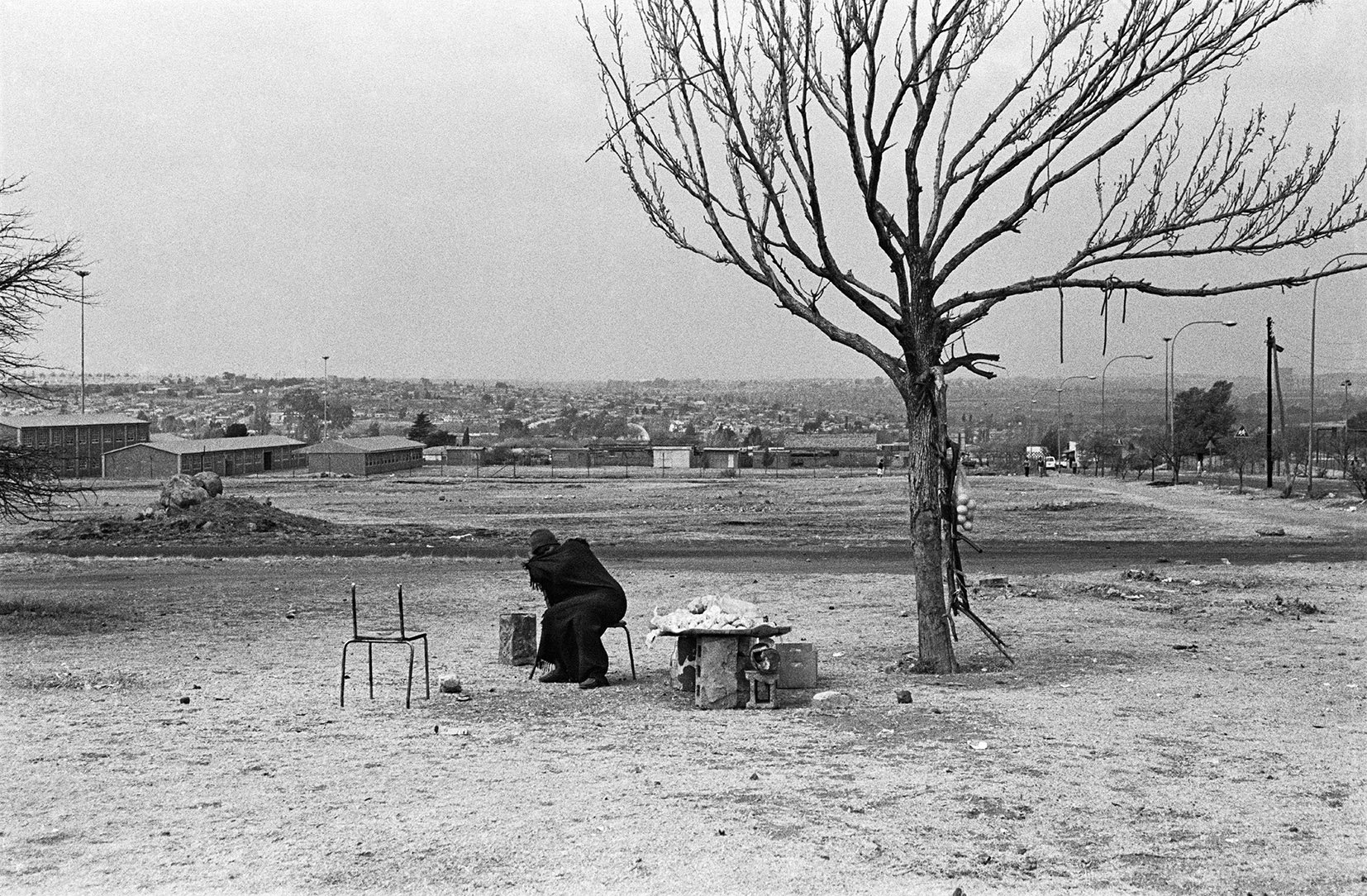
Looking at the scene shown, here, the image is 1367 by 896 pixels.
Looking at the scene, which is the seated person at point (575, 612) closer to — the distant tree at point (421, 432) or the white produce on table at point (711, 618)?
the white produce on table at point (711, 618)

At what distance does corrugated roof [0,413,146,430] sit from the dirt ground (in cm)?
6979

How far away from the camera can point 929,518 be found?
13.3m

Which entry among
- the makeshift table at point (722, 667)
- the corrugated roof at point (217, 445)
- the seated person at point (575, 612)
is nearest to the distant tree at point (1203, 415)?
the corrugated roof at point (217, 445)

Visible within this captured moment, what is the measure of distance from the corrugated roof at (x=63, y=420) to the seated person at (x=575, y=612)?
77.8 meters

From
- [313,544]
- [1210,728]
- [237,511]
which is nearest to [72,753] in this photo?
[1210,728]

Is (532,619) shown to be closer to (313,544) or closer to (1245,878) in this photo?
(1245,878)

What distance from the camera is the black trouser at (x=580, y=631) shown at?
1275cm

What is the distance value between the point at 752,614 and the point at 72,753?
5637 mm

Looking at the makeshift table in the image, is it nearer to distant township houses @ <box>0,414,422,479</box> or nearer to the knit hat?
the knit hat

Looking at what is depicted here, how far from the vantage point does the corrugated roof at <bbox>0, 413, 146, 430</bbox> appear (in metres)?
83.9

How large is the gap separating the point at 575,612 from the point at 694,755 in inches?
128

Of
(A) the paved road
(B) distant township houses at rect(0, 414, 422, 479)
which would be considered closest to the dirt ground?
(A) the paved road

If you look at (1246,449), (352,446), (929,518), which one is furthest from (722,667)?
(352,446)

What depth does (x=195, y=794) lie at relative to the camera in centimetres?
869
